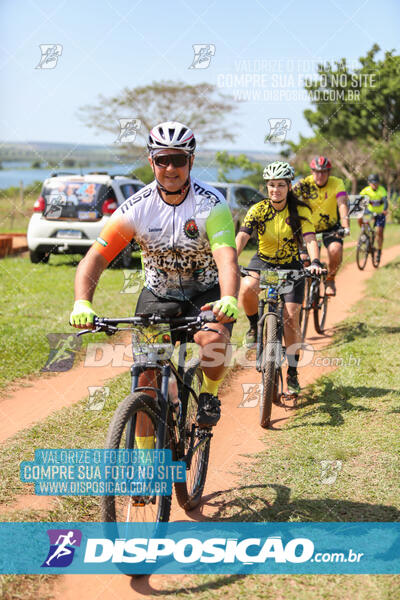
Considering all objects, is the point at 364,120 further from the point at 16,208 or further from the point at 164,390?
the point at 164,390

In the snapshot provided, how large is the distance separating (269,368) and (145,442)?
7.89ft

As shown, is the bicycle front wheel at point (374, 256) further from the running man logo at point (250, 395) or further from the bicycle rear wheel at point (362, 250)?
the running man logo at point (250, 395)

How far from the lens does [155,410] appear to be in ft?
11.1

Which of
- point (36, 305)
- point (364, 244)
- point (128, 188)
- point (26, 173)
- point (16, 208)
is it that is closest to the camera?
point (36, 305)

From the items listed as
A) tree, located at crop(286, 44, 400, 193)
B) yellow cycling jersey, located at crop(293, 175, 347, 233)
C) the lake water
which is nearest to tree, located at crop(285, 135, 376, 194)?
tree, located at crop(286, 44, 400, 193)

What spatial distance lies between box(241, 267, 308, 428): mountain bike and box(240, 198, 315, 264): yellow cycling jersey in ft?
1.72

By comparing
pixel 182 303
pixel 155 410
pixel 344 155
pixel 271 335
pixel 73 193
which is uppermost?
pixel 344 155

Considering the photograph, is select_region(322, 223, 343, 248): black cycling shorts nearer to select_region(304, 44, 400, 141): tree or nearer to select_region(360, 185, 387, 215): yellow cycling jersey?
select_region(360, 185, 387, 215): yellow cycling jersey

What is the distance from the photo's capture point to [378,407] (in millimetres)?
5887

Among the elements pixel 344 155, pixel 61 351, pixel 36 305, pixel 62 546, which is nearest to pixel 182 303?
pixel 62 546

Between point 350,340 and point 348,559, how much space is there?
5376mm

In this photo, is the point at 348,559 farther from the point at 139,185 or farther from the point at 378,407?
the point at 139,185

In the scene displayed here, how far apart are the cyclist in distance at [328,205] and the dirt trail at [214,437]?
47.6 inches

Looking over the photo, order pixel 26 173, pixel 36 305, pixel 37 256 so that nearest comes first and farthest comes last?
pixel 36 305 → pixel 37 256 → pixel 26 173
